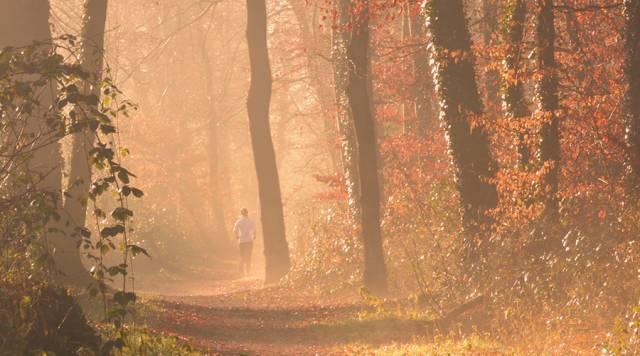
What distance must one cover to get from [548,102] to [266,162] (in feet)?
41.2

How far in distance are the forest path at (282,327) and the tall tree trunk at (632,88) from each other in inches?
147

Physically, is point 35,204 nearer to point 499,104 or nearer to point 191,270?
point 499,104

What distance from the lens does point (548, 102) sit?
1409cm

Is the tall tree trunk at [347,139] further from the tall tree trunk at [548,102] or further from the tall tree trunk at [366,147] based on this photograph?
the tall tree trunk at [548,102]

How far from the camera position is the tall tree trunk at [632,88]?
39.0ft

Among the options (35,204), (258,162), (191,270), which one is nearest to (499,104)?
(258,162)

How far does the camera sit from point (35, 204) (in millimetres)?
7906

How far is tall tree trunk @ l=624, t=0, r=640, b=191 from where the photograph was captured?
39.0 feet

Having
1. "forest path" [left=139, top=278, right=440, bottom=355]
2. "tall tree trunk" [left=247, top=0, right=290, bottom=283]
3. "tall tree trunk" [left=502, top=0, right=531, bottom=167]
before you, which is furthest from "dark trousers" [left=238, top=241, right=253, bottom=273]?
"tall tree trunk" [left=502, top=0, right=531, bottom=167]

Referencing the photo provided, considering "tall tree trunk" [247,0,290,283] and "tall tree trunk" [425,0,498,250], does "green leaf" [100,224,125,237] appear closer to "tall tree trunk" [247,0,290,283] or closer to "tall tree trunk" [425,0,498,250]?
"tall tree trunk" [425,0,498,250]

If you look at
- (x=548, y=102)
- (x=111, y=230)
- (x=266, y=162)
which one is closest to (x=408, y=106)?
(x=266, y=162)

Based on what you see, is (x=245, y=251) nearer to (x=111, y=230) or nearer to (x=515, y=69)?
(x=515, y=69)

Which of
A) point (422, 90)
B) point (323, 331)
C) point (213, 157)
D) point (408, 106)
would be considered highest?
point (213, 157)

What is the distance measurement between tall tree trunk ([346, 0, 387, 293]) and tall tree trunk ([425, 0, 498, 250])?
1768 millimetres
